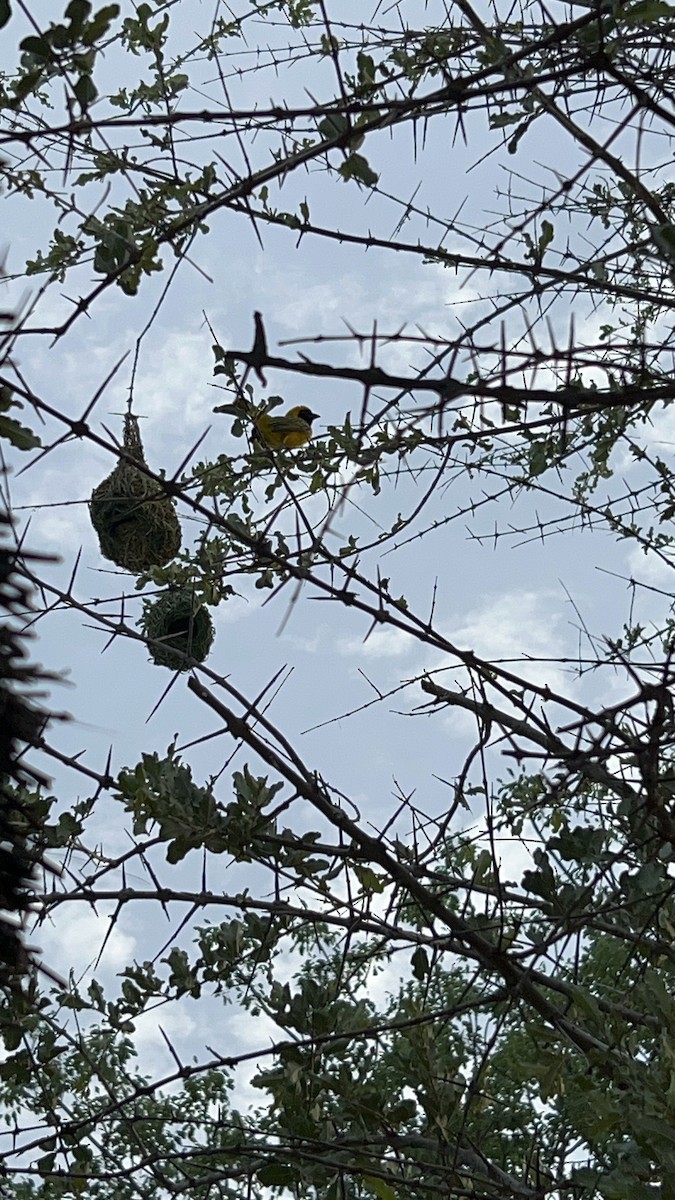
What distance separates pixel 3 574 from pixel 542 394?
38 centimetres

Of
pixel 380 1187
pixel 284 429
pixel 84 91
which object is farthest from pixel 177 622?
pixel 84 91

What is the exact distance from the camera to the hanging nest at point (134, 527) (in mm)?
3855

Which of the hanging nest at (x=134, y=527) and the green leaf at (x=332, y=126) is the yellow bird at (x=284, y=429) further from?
the green leaf at (x=332, y=126)

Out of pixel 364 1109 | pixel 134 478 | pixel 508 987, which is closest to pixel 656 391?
pixel 508 987

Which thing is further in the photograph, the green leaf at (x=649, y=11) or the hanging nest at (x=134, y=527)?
the hanging nest at (x=134, y=527)

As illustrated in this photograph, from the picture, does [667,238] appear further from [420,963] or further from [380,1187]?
[380,1187]

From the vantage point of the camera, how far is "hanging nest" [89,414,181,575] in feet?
12.6

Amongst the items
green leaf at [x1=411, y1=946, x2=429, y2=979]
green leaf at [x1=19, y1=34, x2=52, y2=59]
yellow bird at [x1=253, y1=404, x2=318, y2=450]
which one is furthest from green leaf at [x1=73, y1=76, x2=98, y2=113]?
yellow bird at [x1=253, y1=404, x2=318, y2=450]

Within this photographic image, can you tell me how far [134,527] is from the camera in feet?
13.0

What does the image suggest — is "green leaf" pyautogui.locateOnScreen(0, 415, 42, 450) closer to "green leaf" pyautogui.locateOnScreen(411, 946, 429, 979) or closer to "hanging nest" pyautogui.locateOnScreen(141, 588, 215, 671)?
"green leaf" pyautogui.locateOnScreen(411, 946, 429, 979)

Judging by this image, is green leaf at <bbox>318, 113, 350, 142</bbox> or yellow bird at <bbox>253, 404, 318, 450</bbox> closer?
green leaf at <bbox>318, 113, 350, 142</bbox>

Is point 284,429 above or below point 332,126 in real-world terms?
above

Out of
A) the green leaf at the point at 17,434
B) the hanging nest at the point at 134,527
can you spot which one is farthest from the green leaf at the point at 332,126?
the hanging nest at the point at 134,527

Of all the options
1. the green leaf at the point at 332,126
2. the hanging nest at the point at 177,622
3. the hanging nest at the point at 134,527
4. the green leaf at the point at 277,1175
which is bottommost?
the green leaf at the point at 277,1175
